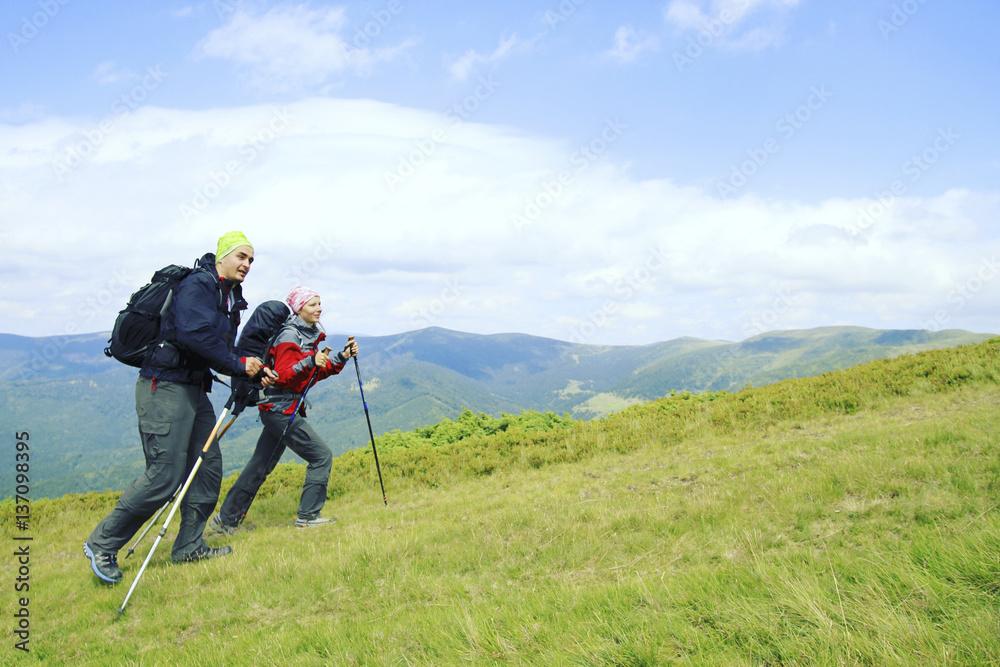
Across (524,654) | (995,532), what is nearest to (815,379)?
(995,532)

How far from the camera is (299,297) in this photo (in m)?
8.16

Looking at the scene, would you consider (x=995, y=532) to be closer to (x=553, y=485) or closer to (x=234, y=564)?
(x=553, y=485)

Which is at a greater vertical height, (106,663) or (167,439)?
(167,439)

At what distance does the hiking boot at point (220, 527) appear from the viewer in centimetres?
852

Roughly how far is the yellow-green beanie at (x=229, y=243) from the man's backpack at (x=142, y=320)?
2.05ft

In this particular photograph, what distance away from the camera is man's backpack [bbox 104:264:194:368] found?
6238 mm

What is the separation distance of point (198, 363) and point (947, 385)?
559 inches

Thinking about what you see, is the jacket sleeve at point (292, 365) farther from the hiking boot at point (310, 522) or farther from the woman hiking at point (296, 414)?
the hiking boot at point (310, 522)

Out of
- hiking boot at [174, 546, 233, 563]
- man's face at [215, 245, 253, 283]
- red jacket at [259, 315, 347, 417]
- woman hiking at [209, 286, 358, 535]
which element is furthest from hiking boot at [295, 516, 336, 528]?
man's face at [215, 245, 253, 283]

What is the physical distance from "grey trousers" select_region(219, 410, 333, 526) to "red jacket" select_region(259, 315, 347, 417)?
0.73 feet

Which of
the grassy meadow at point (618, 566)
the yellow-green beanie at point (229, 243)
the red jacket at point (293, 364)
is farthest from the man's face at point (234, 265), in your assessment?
the grassy meadow at point (618, 566)

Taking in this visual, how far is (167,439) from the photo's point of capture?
20.8 ft

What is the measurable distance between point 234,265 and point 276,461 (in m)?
3.36

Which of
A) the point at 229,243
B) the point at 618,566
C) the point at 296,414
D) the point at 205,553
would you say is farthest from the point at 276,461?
the point at 618,566
